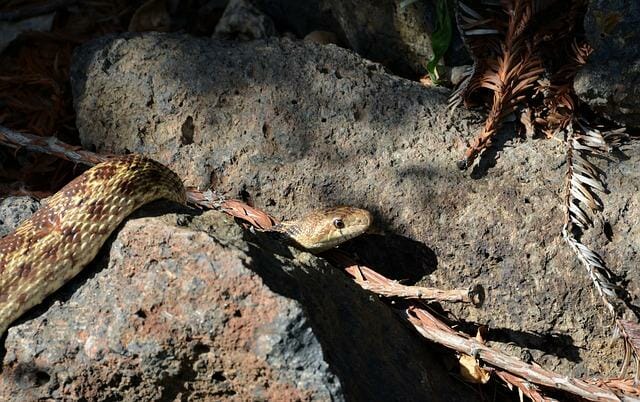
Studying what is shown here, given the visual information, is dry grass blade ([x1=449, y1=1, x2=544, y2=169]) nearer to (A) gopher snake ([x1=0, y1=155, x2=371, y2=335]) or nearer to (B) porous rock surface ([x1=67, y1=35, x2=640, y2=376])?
(B) porous rock surface ([x1=67, y1=35, x2=640, y2=376])

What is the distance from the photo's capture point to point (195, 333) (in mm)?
2975

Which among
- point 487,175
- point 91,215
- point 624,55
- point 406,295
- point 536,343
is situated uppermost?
point 624,55

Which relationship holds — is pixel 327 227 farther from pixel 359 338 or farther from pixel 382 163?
pixel 359 338

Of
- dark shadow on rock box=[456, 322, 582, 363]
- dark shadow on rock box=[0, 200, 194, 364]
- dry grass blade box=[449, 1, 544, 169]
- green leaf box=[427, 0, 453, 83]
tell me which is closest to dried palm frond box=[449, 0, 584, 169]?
dry grass blade box=[449, 1, 544, 169]

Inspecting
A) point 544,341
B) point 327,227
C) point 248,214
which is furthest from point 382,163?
point 544,341

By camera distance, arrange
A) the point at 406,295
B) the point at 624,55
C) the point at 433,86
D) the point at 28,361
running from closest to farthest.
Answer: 1. the point at 28,361
2. the point at 406,295
3. the point at 624,55
4. the point at 433,86

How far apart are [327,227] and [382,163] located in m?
0.51

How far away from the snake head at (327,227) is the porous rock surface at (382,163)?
0.16 metres

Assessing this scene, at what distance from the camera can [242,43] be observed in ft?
15.4

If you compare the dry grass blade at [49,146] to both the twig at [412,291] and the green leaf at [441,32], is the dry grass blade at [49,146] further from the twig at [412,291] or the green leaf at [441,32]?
the green leaf at [441,32]

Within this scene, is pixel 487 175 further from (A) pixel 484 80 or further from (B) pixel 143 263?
(B) pixel 143 263

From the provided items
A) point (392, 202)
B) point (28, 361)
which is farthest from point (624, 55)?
point (28, 361)

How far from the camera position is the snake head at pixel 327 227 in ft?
13.1

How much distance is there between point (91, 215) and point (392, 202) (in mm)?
1602
